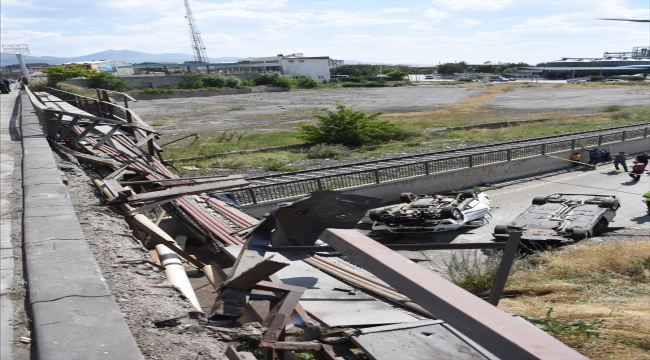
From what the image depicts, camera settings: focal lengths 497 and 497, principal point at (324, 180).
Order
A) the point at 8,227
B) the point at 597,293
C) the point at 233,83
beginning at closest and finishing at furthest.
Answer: the point at 8,227 → the point at 597,293 → the point at 233,83

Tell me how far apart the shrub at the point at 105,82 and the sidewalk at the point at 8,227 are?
7174 cm

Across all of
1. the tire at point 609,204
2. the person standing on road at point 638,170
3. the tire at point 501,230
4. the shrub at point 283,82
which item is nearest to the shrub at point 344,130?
the person standing on road at point 638,170

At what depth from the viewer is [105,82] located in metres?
A: 78.6

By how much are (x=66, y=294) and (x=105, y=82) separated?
275 ft

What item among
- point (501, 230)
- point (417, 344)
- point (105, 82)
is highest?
point (105, 82)

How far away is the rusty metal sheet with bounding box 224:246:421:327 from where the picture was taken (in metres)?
3.95

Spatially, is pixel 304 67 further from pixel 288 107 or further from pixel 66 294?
pixel 66 294

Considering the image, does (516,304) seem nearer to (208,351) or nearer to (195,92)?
→ (208,351)

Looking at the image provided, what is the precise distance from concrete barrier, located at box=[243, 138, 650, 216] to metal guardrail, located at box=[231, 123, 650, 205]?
26 cm

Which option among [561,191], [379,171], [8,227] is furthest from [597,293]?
[561,191]

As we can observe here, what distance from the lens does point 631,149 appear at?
2762 centimetres

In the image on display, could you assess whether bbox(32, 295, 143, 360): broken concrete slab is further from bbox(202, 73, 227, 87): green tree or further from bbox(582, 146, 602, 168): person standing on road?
bbox(202, 73, 227, 87): green tree

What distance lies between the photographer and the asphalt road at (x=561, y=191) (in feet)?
49.6

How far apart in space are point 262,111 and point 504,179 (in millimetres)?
38979
